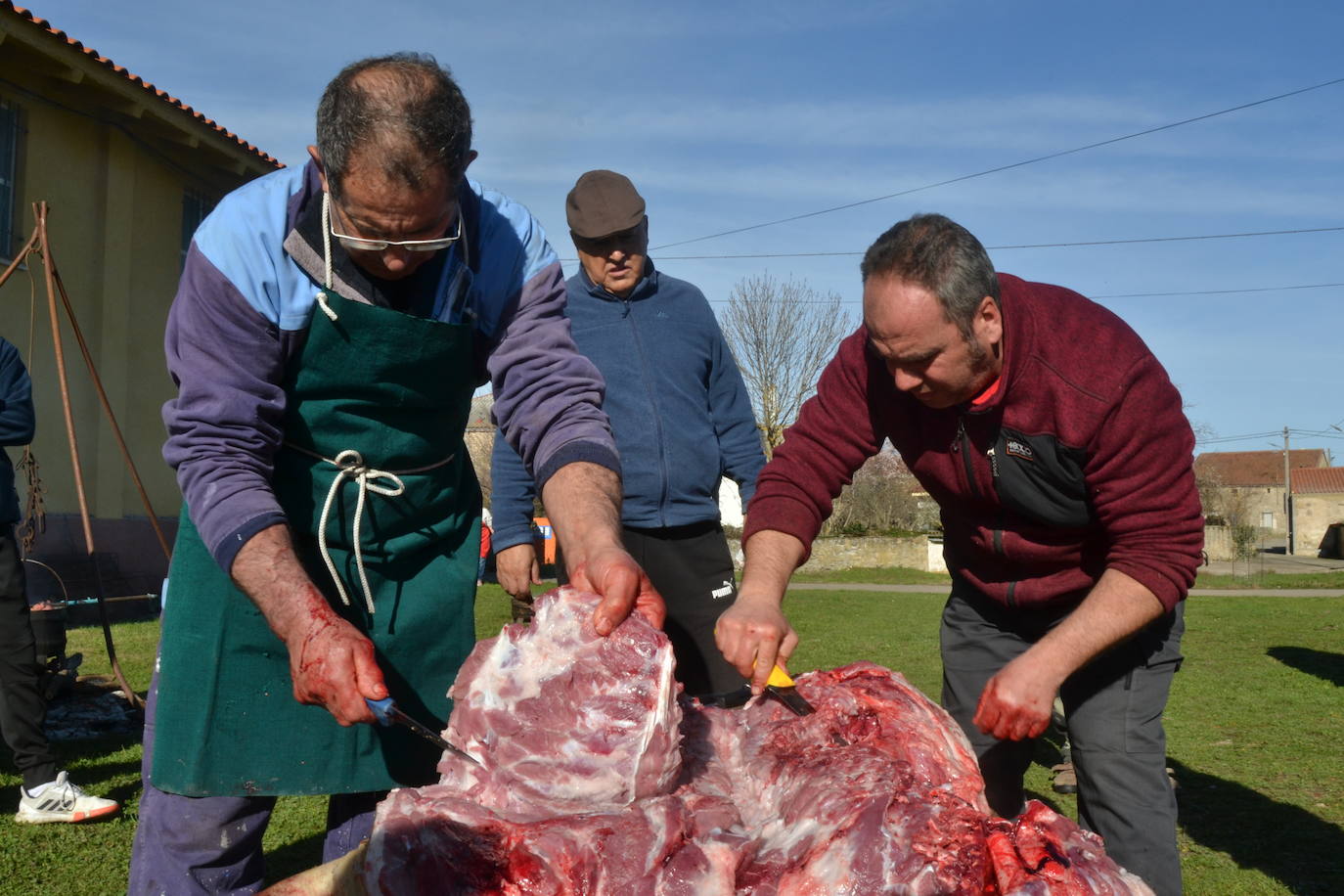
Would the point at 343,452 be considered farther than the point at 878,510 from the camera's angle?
No

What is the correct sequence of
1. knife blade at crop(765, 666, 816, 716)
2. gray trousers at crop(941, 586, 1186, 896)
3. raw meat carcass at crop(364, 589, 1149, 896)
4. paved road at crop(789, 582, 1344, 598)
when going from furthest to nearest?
paved road at crop(789, 582, 1344, 598) < gray trousers at crop(941, 586, 1186, 896) < knife blade at crop(765, 666, 816, 716) < raw meat carcass at crop(364, 589, 1149, 896)

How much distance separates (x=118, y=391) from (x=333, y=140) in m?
12.4

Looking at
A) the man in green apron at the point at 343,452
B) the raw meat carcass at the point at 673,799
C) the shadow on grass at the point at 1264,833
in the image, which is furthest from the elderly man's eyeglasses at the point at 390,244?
the shadow on grass at the point at 1264,833

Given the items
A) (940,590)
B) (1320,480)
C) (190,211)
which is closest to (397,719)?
(190,211)

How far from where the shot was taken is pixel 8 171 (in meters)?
11.6

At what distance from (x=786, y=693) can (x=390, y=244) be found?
125 centimetres

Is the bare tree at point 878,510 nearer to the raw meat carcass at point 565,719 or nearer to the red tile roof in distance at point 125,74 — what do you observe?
the red tile roof in distance at point 125,74

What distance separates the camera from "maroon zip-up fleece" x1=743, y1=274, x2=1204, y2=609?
2.84 m

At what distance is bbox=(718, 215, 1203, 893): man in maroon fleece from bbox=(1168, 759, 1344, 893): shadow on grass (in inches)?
80.3

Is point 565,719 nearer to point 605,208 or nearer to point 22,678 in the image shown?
point 605,208

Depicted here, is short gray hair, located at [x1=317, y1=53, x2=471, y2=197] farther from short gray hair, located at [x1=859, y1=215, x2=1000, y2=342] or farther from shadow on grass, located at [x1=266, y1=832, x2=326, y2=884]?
shadow on grass, located at [x1=266, y1=832, x2=326, y2=884]

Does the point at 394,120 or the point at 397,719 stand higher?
the point at 394,120

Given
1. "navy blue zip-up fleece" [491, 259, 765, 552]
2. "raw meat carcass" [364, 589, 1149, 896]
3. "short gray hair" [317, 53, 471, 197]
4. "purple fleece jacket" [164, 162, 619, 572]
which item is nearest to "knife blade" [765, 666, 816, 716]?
"raw meat carcass" [364, 589, 1149, 896]

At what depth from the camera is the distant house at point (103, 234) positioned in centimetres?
1160
